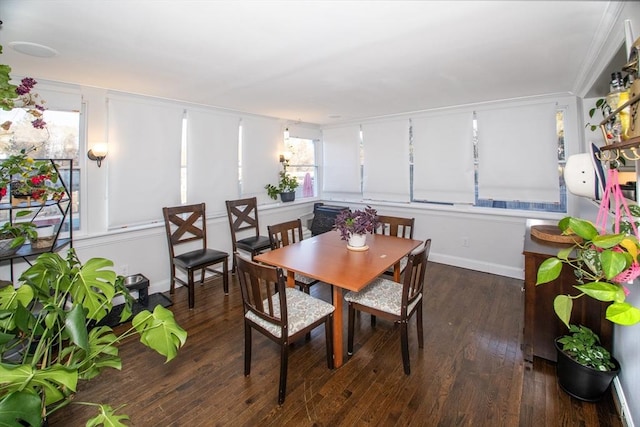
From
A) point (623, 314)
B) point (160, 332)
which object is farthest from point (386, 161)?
point (160, 332)

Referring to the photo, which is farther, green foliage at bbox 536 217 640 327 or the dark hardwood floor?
the dark hardwood floor

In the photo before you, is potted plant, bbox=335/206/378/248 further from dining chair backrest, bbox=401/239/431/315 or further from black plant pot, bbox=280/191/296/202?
black plant pot, bbox=280/191/296/202

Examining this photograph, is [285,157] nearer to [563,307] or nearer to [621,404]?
[563,307]

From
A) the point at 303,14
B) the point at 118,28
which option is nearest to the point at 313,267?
the point at 303,14

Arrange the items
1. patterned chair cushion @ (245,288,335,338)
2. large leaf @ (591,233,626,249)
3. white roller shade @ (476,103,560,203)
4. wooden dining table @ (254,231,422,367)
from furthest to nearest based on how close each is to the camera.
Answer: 1. white roller shade @ (476,103,560,203)
2. wooden dining table @ (254,231,422,367)
3. patterned chair cushion @ (245,288,335,338)
4. large leaf @ (591,233,626,249)

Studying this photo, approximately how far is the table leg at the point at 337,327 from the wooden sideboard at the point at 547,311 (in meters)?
1.40

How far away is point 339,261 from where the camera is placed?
7.83 ft

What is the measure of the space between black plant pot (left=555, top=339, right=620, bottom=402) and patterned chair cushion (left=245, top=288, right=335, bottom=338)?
1535 mm

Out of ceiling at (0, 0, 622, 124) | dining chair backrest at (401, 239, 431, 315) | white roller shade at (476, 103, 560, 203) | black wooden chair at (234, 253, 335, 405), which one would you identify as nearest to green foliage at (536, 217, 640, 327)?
dining chair backrest at (401, 239, 431, 315)

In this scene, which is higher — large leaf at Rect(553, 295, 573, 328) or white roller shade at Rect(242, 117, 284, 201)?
white roller shade at Rect(242, 117, 284, 201)

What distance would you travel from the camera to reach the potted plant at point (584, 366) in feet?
5.77

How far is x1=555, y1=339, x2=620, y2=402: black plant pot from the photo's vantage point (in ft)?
5.72

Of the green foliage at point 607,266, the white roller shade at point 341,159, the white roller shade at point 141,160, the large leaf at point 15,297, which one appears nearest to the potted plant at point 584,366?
the green foliage at point 607,266

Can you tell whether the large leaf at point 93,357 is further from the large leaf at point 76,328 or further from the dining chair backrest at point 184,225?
the dining chair backrest at point 184,225
